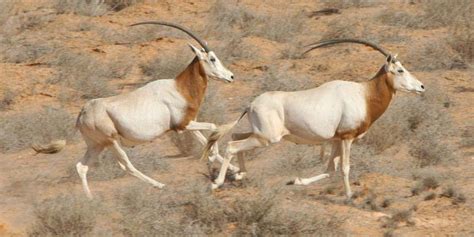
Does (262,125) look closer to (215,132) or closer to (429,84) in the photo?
(215,132)

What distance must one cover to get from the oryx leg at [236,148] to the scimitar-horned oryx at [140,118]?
1.45ft

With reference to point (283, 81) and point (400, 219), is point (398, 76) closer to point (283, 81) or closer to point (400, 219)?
point (400, 219)

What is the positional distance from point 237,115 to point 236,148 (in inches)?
231

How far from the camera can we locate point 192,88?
11891 millimetres

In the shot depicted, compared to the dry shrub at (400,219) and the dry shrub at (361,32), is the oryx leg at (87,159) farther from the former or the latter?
the dry shrub at (361,32)

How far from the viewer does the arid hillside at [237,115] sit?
10.1m

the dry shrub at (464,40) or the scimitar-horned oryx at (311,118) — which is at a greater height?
the scimitar-horned oryx at (311,118)

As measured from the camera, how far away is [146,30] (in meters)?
24.2

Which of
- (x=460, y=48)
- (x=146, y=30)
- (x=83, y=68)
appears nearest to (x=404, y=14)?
(x=460, y=48)

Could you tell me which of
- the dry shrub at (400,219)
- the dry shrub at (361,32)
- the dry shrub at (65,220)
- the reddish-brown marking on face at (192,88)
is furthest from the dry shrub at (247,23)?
the dry shrub at (65,220)

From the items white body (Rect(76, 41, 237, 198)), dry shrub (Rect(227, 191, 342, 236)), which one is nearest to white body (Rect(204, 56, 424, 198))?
white body (Rect(76, 41, 237, 198))

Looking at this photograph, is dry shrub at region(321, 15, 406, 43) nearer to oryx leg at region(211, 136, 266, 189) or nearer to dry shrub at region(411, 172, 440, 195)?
dry shrub at region(411, 172, 440, 195)

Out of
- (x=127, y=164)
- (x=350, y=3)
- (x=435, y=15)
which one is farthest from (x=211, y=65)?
(x=350, y=3)

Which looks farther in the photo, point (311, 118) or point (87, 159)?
point (87, 159)
